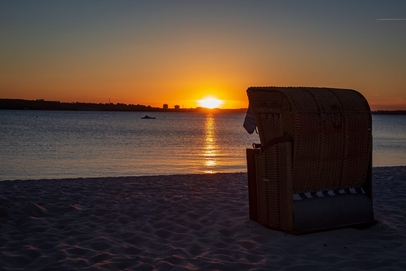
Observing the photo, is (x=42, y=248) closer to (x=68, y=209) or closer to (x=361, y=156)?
(x=68, y=209)

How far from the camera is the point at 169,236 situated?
596 cm

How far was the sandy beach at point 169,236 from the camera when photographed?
16.1 ft

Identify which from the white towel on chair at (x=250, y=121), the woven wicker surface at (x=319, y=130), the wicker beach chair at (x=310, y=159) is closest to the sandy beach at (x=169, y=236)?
the wicker beach chair at (x=310, y=159)

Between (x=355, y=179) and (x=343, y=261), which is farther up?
(x=355, y=179)

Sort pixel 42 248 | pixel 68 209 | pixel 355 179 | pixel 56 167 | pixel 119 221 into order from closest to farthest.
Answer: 1. pixel 42 248
2. pixel 355 179
3. pixel 119 221
4. pixel 68 209
5. pixel 56 167

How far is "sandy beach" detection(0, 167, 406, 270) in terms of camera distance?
4895 millimetres

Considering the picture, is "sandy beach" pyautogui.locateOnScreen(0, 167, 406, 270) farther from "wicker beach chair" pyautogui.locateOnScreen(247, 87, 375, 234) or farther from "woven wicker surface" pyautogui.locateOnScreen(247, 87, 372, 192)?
"woven wicker surface" pyautogui.locateOnScreen(247, 87, 372, 192)

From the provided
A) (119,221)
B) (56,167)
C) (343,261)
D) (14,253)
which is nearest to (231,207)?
(119,221)

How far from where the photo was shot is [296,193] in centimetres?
580

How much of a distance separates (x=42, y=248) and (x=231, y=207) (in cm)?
333

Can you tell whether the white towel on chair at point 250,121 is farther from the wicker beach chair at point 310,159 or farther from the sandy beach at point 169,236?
the sandy beach at point 169,236

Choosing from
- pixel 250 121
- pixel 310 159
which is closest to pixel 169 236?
pixel 250 121

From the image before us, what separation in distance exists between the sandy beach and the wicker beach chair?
0.84ft

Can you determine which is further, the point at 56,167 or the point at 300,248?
the point at 56,167
